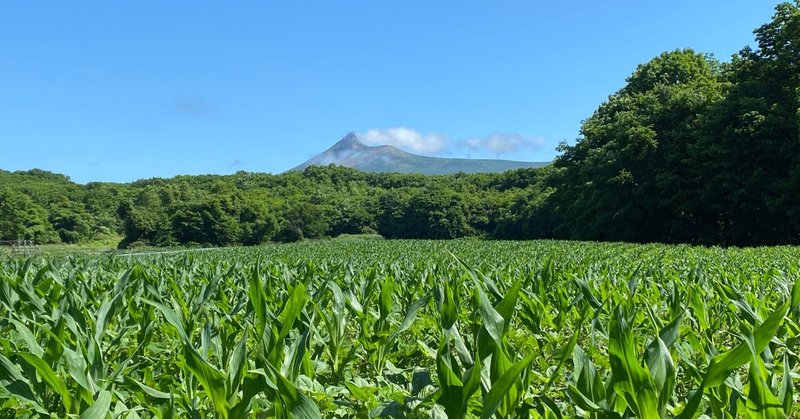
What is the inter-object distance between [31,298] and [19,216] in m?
91.1

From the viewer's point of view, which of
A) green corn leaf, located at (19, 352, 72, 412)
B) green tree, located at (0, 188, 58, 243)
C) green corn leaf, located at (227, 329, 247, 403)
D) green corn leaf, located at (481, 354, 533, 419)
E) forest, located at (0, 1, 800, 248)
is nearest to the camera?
green corn leaf, located at (481, 354, 533, 419)

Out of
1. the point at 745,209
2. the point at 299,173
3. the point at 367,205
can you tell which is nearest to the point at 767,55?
the point at 745,209

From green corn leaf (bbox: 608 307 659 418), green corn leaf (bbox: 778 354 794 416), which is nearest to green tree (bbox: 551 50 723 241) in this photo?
green corn leaf (bbox: 778 354 794 416)

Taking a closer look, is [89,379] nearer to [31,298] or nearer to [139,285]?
[31,298]

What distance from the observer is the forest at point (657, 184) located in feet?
97.4

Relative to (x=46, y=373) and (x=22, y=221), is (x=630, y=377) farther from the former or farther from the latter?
(x=22, y=221)

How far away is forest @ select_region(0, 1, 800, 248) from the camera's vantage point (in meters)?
29.7

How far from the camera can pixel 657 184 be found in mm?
34906

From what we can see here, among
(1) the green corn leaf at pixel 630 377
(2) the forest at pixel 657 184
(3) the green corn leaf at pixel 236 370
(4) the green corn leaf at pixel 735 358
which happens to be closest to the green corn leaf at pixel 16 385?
(3) the green corn leaf at pixel 236 370

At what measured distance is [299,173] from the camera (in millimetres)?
122312

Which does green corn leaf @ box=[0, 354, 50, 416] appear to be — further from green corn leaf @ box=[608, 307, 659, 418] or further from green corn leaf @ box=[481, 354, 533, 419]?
green corn leaf @ box=[608, 307, 659, 418]

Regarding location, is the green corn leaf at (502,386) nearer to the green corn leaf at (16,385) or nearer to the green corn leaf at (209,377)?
the green corn leaf at (209,377)

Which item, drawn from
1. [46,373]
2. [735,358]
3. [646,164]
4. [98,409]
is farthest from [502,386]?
[646,164]

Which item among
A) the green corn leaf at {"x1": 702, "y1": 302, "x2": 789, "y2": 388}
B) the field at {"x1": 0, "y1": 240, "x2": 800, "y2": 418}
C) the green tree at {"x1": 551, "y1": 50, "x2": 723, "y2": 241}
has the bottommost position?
the field at {"x1": 0, "y1": 240, "x2": 800, "y2": 418}
